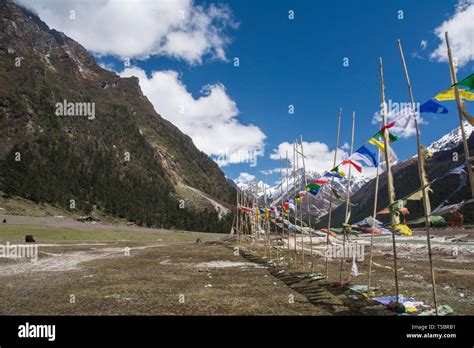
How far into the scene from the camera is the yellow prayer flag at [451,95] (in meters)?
10.3

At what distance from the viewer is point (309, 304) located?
13984mm

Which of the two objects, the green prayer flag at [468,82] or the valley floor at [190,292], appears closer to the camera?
the green prayer flag at [468,82]

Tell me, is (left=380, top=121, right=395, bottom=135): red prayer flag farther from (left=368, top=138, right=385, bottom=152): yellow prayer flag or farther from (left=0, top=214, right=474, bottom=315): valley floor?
(left=0, top=214, right=474, bottom=315): valley floor

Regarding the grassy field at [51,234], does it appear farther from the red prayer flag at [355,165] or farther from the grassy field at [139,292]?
the red prayer flag at [355,165]

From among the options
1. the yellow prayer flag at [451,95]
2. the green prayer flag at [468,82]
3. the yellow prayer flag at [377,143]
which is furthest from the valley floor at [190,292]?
the green prayer flag at [468,82]

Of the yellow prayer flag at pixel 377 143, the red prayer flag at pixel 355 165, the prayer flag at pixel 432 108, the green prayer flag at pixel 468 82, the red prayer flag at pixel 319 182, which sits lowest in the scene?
the red prayer flag at pixel 319 182

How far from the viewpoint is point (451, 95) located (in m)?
10.6

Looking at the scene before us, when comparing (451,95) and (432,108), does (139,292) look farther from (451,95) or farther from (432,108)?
(451,95)

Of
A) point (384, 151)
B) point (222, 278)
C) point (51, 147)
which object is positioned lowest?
point (222, 278)

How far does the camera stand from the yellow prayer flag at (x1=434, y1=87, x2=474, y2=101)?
33.7 ft
